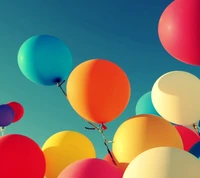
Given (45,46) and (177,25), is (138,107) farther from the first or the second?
(177,25)

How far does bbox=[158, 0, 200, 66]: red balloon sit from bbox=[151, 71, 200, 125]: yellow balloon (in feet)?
3.56

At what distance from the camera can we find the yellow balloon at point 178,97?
3.54 m

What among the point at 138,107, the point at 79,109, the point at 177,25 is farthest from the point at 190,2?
the point at 138,107

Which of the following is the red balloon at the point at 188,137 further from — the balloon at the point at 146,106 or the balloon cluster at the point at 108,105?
the balloon at the point at 146,106

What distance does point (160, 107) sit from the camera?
3.71 m

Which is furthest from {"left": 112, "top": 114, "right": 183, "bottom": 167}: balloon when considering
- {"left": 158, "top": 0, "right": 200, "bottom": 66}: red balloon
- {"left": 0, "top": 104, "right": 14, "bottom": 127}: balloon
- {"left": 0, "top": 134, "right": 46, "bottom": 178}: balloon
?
{"left": 0, "top": 104, "right": 14, "bottom": 127}: balloon

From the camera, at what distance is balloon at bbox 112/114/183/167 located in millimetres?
3365

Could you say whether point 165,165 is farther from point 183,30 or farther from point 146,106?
point 146,106

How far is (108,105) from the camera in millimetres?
3518

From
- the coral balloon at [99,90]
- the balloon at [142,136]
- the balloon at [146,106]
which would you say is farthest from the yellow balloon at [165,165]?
the balloon at [146,106]

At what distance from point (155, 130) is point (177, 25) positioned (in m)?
1.46

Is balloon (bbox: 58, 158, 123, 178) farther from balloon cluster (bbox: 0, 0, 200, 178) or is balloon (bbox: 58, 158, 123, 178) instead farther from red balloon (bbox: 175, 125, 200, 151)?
red balloon (bbox: 175, 125, 200, 151)

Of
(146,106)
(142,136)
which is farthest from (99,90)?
(146,106)

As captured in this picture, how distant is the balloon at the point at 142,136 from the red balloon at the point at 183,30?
1.15 meters
